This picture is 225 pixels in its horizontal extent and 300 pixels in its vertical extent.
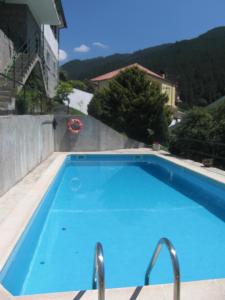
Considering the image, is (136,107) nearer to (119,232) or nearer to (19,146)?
(19,146)

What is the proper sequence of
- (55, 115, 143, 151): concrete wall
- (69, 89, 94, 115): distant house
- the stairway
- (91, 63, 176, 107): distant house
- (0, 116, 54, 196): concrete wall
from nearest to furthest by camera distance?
(0, 116, 54, 196): concrete wall → the stairway → (55, 115, 143, 151): concrete wall → (69, 89, 94, 115): distant house → (91, 63, 176, 107): distant house

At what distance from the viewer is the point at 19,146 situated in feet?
25.6

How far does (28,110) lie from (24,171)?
2549 millimetres

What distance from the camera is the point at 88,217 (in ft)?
21.1

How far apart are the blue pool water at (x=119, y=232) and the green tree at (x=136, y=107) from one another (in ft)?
22.4

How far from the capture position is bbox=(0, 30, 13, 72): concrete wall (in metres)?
12.1

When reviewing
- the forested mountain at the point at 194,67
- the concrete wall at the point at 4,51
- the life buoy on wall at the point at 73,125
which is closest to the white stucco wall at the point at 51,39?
the concrete wall at the point at 4,51

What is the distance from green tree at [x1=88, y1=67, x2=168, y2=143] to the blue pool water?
22.4 ft

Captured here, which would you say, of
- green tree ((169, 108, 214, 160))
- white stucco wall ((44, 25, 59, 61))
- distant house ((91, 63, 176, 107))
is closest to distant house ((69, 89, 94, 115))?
white stucco wall ((44, 25, 59, 61))

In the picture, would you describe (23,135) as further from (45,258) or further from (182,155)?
(182,155)

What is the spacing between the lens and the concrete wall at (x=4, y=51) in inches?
475

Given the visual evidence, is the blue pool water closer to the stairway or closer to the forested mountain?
the stairway

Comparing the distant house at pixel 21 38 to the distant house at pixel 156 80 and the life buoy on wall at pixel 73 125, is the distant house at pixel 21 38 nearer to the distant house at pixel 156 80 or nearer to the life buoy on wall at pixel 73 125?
the life buoy on wall at pixel 73 125

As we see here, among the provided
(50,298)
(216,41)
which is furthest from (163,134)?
(216,41)
